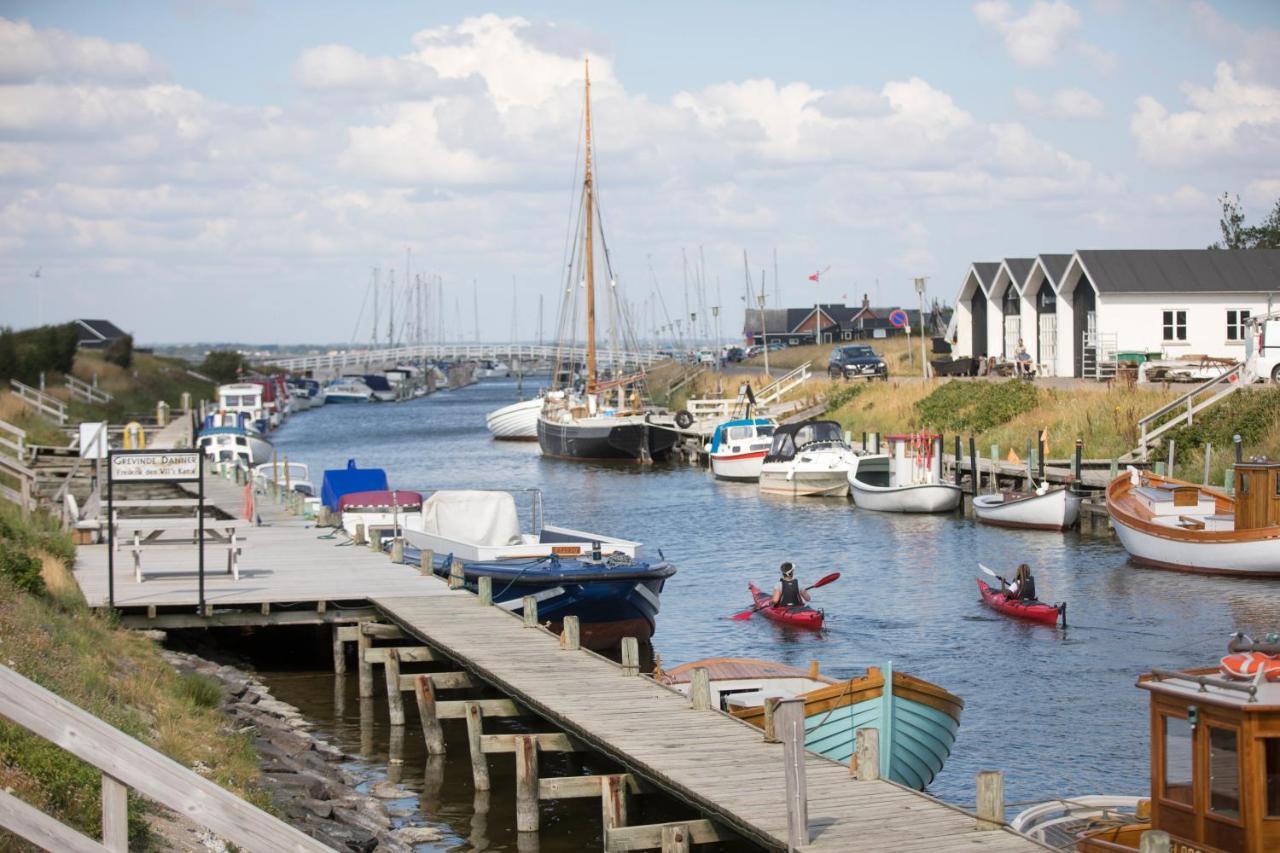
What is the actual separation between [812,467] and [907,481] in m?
7.23

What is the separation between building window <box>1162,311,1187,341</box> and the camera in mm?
64500

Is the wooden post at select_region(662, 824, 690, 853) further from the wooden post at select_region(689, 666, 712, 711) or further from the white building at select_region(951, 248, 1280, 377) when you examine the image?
the white building at select_region(951, 248, 1280, 377)

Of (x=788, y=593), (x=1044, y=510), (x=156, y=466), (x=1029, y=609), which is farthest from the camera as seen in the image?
(x=1044, y=510)

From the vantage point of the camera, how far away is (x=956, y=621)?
31.3 meters

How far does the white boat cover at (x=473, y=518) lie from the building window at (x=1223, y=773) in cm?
1941

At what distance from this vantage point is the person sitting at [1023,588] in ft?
102

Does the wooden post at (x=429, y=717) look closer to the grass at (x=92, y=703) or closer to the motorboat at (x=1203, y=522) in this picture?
the grass at (x=92, y=703)

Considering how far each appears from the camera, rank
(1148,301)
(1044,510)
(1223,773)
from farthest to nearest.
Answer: (1148,301) < (1044,510) < (1223,773)

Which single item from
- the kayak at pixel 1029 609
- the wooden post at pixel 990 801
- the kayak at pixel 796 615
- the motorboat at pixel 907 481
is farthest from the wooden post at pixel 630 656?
the motorboat at pixel 907 481

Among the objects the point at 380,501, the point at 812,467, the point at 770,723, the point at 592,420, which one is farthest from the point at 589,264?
the point at 770,723

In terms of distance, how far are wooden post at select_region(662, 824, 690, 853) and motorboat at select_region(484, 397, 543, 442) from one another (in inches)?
3224

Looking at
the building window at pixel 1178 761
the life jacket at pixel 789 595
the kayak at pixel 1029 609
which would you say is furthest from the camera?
the life jacket at pixel 789 595

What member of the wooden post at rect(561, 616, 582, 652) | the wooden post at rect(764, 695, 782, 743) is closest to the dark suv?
the wooden post at rect(561, 616, 582, 652)

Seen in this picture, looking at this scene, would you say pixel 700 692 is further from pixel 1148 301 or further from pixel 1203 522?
pixel 1148 301
